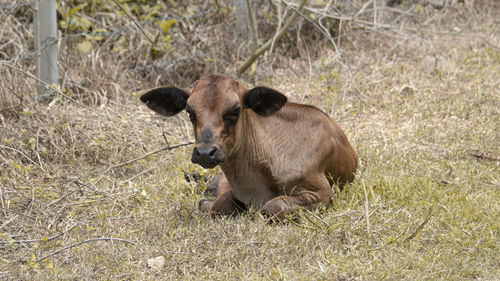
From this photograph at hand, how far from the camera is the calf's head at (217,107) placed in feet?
14.2

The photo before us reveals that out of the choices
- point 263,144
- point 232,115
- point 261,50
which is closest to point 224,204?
point 263,144

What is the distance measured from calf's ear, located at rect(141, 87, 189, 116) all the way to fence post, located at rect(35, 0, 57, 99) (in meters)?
2.55

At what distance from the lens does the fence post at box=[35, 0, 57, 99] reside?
274 inches

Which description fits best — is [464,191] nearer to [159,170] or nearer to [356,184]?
[356,184]

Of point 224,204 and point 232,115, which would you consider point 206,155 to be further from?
point 224,204

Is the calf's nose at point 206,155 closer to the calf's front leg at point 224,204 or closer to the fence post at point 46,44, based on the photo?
the calf's front leg at point 224,204

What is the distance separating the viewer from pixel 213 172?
5973 mm

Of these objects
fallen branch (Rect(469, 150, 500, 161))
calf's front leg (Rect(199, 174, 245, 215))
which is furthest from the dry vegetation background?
calf's front leg (Rect(199, 174, 245, 215))

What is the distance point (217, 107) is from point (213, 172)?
161cm

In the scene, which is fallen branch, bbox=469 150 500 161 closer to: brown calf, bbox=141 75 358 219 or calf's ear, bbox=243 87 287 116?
brown calf, bbox=141 75 358 219

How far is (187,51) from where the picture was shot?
28.6 ft

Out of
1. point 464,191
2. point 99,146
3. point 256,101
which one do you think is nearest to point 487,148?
point 464,191

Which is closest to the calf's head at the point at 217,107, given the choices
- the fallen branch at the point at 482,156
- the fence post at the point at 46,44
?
the fallen branch at the point at 482,156

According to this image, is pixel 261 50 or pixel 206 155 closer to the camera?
pixel 206 155
